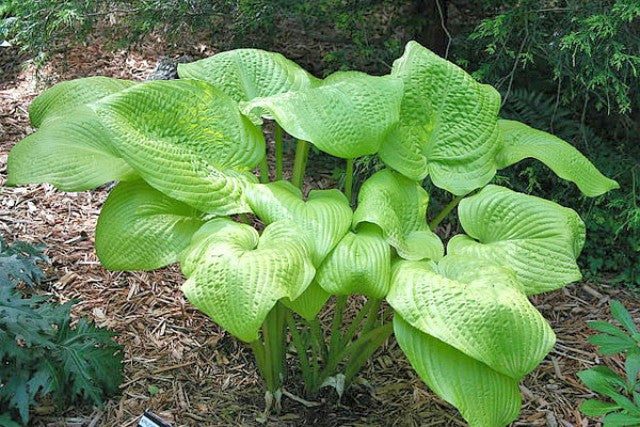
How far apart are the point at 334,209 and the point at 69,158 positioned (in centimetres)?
62

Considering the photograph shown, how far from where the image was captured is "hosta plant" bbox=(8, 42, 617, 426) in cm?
130

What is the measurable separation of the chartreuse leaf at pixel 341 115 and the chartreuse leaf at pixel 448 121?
0.14m

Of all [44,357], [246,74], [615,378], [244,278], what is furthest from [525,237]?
[44,357]

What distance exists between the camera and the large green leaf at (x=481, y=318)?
50.3 inches

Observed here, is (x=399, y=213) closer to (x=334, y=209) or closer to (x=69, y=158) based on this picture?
(x=334, y=209)

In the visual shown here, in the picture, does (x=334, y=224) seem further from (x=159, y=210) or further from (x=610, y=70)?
(x=610, y=70)

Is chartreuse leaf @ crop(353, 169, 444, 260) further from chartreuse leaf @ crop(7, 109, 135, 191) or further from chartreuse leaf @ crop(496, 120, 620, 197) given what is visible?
chartreuse leaf @ crop(7, 109, 135, 191)

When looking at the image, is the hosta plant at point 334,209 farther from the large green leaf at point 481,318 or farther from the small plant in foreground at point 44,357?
the small plant in foreground at point 44,357

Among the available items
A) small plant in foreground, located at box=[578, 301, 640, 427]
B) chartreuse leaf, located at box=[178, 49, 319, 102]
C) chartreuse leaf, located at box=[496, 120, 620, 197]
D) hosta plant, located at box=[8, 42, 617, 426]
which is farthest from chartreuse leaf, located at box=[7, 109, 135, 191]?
small plant in foreground, located at box=[578, 301, 640, 427]

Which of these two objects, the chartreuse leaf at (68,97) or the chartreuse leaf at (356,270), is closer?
the chartreuse leaf at (356,270)

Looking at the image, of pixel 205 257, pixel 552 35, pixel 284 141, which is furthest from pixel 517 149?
pixel 284 141

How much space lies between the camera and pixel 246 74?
5.82 ft

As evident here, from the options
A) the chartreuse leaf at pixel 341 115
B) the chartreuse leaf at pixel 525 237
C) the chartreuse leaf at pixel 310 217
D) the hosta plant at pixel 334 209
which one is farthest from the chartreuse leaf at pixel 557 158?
the chartreuse leaf at pixel 310 217

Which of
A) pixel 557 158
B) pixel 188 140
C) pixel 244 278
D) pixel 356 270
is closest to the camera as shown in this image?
pixel 244 278
